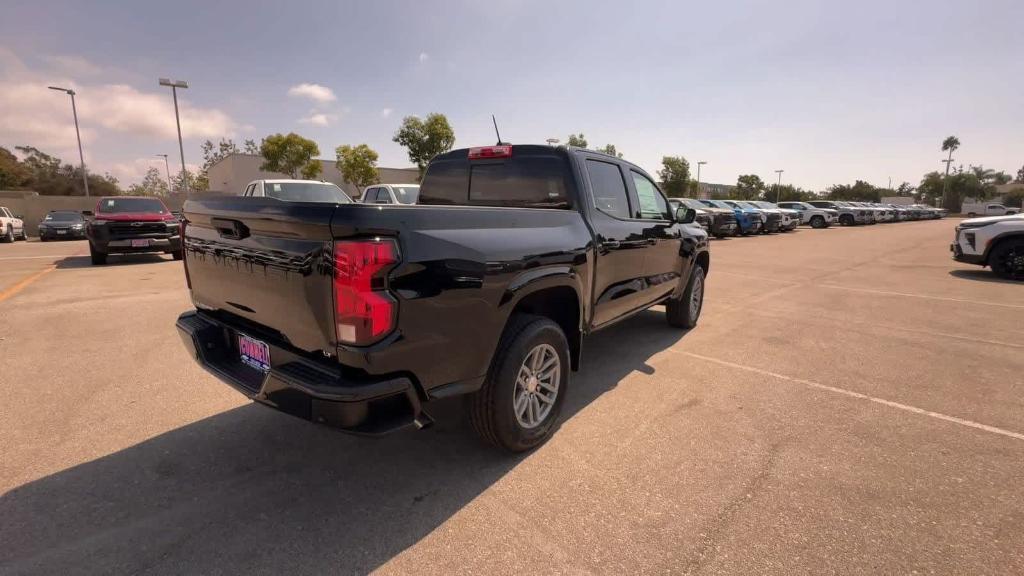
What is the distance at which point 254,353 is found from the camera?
2447mm

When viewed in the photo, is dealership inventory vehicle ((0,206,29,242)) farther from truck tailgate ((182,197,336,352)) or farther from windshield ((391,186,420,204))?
truck tailgate ((182,197,336,352))

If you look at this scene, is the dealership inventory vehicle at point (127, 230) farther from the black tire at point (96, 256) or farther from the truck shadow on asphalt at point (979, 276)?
Result: the truck shadow on asphalt at point (979, 276)

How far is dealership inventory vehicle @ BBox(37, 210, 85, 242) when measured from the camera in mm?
19719

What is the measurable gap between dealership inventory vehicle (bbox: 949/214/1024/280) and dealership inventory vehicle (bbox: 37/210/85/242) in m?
28.5

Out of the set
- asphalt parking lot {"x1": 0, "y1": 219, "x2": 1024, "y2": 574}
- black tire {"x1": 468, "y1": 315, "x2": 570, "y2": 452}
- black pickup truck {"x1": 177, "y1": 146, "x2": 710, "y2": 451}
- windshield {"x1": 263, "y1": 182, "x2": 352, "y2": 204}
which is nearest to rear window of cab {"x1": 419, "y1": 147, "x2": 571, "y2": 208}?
black pickup truck {"x1": 177, "y1": 146, "x2": 710, "y2": 451}

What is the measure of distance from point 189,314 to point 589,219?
2693 millimetres

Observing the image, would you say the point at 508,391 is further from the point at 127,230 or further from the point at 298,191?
the point at 127,230

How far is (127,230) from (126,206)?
1.34m

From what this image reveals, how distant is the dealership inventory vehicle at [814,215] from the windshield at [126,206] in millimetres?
33795

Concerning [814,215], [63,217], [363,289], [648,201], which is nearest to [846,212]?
[814,215]

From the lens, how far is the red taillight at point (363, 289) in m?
1.92

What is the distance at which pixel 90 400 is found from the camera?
355 centimetres

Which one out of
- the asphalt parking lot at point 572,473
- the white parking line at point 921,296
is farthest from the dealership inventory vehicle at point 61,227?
the white parking line at point 921,296

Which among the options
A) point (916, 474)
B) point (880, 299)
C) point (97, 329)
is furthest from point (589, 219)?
point (880, 299)
